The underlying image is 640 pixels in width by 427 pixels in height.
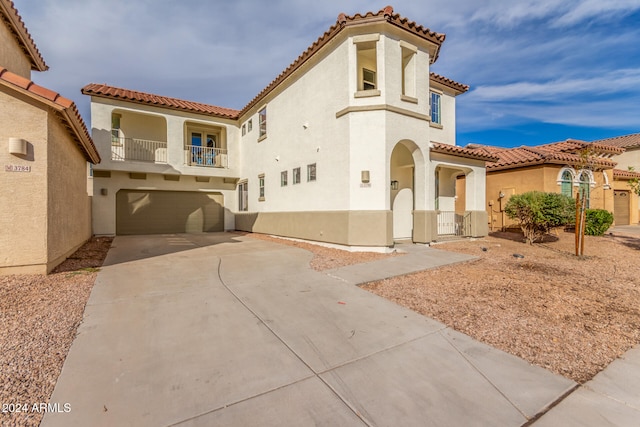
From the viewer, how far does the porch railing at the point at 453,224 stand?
13.2m

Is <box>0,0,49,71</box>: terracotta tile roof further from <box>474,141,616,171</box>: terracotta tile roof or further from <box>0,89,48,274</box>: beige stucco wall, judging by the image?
<box>474,141,616,171</box>: terracotta tile roof

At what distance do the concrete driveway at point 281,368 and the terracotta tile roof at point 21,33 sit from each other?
9524 millimetres

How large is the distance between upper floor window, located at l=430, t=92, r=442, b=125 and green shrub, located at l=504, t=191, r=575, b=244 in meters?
4.91

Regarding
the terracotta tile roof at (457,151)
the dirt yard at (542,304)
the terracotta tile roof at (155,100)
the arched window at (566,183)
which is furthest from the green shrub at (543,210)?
the terracotta tile roof at (155,100)

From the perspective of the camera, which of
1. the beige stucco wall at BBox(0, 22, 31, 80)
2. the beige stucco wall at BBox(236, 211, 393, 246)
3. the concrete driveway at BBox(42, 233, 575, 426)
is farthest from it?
the beige stucco wall at BBox(236, 211, 393, 246)

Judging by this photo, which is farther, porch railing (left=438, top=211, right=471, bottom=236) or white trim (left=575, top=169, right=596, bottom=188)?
white trim (left=575, top=169, right=596, bottom=188)

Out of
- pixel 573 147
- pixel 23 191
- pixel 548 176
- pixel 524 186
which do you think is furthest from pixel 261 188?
pixel 573 147

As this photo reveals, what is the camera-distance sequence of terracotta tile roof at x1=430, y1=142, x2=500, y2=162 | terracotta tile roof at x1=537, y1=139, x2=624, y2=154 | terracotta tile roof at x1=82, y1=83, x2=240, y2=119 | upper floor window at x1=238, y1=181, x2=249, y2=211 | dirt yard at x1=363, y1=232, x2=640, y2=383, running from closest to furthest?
dirt yard at x1=363, y1=232, x2=640, y2=383, terracotta tile roof at x1=430, y1=142, x2=500, y2=162, terracotta tile roof at x1=82, y1=83, x2=240, y2=119, terracotta tile roof at x1=537, y1=139, x2=624, y2=154, upper floor window at x1=238, y1=181, x2=249, y2=211

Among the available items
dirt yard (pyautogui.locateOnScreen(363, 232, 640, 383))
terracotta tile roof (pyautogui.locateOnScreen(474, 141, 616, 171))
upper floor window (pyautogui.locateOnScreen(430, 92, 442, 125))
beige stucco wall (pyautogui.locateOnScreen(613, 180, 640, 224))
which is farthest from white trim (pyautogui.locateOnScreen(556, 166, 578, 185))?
beige stucco wall (pyautogui.locateOnScreen(613, 180, 640, 224))

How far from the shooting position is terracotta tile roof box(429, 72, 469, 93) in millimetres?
13102

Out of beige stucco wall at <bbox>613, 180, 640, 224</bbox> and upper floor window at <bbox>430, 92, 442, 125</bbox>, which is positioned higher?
upper floor window at <bbox>430, 92, 442, 125</bbox>

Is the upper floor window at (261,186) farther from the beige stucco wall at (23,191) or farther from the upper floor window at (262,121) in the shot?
the beige stucco wall at (23,191)

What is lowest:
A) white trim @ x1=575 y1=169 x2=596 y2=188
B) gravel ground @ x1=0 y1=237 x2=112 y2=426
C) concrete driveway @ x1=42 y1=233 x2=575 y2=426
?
concrete driveway @ x1=42 y1=233 x2=575 y2=426

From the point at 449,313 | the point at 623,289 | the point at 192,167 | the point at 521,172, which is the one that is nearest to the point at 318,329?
the point at 449,313
